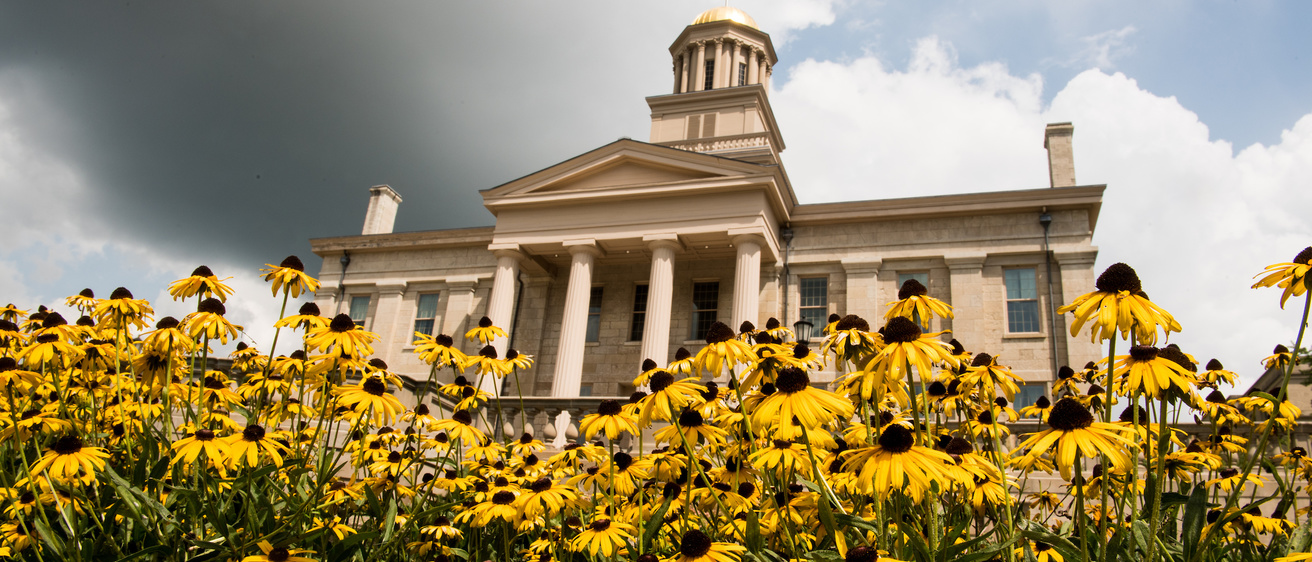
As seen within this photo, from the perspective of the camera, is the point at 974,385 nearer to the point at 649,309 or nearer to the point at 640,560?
the point at 640,560

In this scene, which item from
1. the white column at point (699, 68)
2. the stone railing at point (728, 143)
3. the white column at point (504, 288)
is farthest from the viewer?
the white column at point (699, 68)

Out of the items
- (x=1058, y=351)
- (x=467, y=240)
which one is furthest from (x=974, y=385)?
(x=467, y=240)

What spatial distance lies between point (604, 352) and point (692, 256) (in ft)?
16.0

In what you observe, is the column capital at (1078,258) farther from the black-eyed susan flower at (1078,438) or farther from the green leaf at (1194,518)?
the black-eyed susan flower at (1078,438)

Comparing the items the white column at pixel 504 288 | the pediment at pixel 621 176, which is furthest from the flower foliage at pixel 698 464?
the pediment at pixel 621 176

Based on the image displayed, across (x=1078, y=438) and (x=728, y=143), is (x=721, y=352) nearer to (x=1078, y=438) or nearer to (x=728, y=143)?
(x=1078, y=438)

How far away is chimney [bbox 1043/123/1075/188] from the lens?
2594 centimetres

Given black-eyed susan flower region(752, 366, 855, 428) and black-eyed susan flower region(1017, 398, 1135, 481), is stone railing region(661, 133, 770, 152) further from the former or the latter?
black-eyed susan flower region(1017, 398, 1135, 481)

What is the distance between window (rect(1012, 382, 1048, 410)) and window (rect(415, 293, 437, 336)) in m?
21.9

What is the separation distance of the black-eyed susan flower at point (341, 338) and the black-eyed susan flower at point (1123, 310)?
13.9 feet

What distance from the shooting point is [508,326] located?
26.3 metres

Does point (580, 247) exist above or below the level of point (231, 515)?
above

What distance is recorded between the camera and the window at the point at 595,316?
94.1 feet

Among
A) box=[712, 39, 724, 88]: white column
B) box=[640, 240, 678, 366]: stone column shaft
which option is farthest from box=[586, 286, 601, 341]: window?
box=[712, 39, 724, 88]: white column
